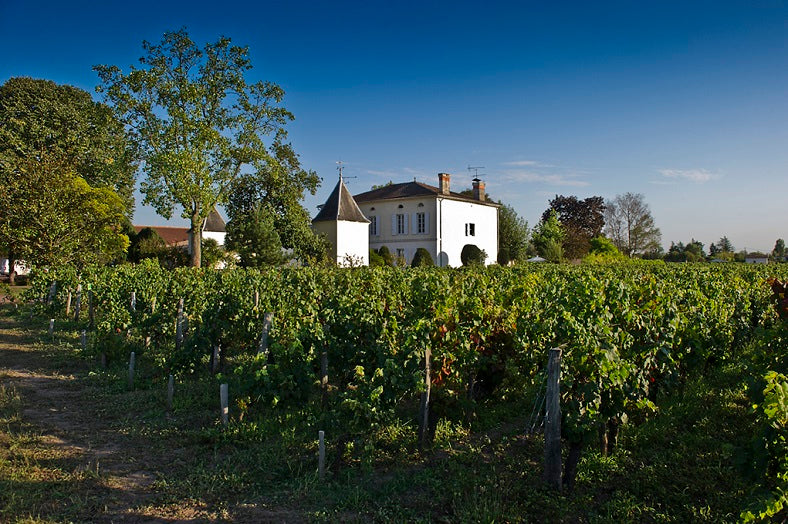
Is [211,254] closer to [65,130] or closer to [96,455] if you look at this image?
[65,130]

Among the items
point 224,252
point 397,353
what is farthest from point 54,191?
point 397,353

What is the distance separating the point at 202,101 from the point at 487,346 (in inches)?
1004

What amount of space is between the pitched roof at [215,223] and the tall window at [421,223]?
15.3 metres

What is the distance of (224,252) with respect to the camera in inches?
1281

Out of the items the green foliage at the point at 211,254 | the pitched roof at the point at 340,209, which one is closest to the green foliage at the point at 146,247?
the green foliage at the point at 211,254

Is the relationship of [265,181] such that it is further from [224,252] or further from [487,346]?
[487,346]

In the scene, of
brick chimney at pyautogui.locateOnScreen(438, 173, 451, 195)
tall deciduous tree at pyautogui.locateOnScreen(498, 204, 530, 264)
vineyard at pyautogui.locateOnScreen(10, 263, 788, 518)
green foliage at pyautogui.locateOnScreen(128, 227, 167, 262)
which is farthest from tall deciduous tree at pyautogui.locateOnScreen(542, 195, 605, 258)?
vineyard at pyautogui.locateOnScreen(10, 263, 788, 518)

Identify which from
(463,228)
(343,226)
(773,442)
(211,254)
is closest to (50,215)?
(211,254)

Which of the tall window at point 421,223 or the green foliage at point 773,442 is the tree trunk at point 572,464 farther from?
the tall window at point 421,223

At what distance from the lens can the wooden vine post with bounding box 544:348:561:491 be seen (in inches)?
168

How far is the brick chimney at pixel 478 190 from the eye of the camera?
1682 inches

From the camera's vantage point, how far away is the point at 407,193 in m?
39.8

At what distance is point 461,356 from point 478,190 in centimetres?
3821

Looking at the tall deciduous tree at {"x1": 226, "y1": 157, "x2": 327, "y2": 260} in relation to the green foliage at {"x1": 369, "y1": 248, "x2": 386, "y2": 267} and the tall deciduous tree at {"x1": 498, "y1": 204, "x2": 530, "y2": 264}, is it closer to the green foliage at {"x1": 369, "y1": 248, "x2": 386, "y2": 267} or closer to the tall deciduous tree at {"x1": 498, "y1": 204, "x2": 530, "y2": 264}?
the green foliage at {"x1": 369, "y1": 248, "x2": 386, "y2": 267}
